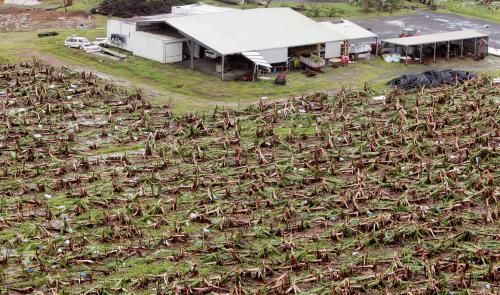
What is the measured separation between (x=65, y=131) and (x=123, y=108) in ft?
9.13

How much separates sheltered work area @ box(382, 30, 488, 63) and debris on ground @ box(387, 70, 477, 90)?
3.47 metres

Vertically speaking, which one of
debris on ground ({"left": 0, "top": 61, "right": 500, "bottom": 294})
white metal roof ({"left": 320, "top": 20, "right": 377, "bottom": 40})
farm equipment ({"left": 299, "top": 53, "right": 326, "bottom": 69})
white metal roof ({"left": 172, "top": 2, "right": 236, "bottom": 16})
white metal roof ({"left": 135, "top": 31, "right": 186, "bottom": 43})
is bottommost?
debris on ground ({"left": 0, "top": 61, "right": 500, "bottom": 294})

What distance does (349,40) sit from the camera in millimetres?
34375

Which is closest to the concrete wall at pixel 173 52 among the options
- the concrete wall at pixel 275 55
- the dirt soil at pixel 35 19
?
the concrete wall at pixel 275 55

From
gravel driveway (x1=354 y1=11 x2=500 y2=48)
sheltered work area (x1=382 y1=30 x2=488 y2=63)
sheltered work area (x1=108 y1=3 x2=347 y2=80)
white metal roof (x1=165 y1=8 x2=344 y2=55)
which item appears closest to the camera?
sheltered work area (x1=108 y1=3 x2=347 y2=80)

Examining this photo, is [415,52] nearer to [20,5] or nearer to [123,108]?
[123,108]

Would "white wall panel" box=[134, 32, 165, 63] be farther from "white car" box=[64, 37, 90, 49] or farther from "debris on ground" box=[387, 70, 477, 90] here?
"debris on ground" box=[387, 70, 477, 90]

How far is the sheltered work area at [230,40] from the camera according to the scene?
30.8 metres

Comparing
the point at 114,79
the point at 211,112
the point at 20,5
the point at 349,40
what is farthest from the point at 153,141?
→ the point at 20,5

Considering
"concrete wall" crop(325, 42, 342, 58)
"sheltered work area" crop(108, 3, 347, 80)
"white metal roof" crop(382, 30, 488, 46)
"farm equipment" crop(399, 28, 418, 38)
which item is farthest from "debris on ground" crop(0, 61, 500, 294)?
"farm equipment" crop(399, 28, 418, 38)

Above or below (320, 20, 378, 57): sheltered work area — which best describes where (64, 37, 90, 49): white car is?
below

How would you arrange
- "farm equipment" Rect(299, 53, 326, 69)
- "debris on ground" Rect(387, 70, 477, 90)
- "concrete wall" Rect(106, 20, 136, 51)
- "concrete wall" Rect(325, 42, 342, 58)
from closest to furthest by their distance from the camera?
1. "debris on ground" Rect(387, 70, 477, 90)
2. "farm equipment" Rect(299, 53, 326, 69)
3. "concrete wall" Rect(106, 20, 136, 51)
4. "concrete wall" Rect(325, 42, 342, 58)

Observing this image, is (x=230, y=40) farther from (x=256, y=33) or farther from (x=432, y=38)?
(x=432, y=38)

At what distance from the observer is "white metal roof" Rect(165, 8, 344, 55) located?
30938 mm
